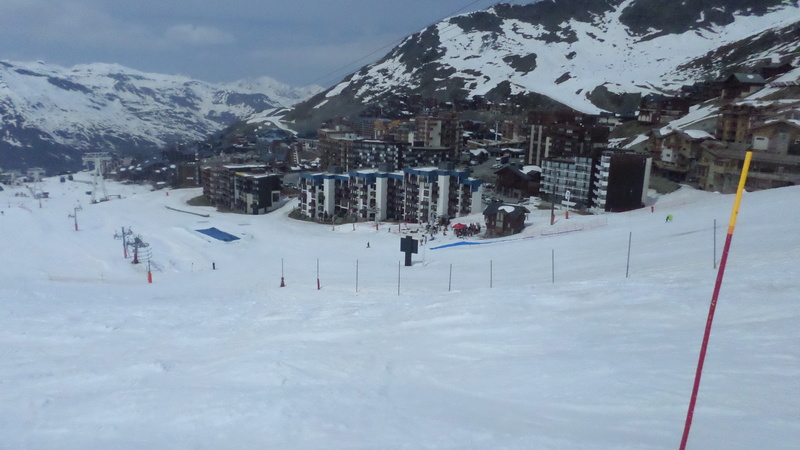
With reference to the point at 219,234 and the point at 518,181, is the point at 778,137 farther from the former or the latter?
the point at 219,234

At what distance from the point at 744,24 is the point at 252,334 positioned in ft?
525

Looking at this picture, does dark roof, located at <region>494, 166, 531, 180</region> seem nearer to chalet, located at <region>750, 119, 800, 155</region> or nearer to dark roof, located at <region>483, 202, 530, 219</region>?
dark roof, located at <region>483, 202, 530, 219</region>

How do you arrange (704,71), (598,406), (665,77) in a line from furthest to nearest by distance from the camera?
(665,77), (704,71), (598,406)

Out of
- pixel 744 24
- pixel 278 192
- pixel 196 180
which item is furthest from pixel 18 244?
pixel 744 24

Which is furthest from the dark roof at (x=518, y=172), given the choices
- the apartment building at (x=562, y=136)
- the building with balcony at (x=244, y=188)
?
the building with balcony at (x=244, y=188)

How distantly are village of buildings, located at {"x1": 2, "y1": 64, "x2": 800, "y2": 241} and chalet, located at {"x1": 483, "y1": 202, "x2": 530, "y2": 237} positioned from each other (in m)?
0.07

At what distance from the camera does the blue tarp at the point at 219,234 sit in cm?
4105

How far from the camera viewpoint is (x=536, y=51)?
139 metres

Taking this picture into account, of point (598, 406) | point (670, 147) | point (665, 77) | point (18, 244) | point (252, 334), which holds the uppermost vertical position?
point (665, 77)

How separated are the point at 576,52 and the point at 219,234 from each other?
124219 mm

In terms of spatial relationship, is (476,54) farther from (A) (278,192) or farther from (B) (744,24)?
(A) (278,192)

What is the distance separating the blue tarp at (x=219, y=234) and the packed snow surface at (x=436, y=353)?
1612 cm

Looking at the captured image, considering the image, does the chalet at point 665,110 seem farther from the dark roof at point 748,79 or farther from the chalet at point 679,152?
the chalet at point 679,152

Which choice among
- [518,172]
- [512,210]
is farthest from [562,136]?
[512,210]
